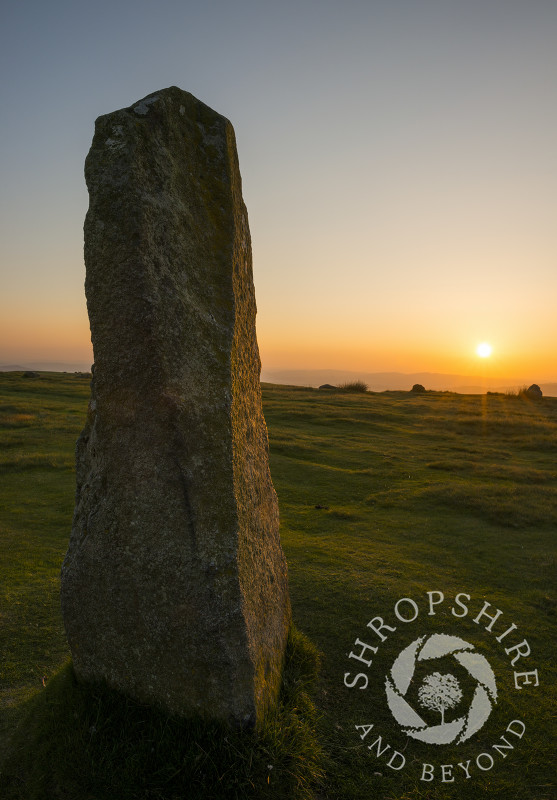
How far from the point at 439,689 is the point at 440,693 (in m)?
0.09

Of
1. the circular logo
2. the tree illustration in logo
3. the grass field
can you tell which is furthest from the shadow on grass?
the tree illustration in logo

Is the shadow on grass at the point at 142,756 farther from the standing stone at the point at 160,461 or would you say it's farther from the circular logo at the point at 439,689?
the circular logo at the point at 439,689

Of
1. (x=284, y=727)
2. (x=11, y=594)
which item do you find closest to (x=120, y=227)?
(x=284, y=727)

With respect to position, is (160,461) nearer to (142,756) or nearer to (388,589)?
(142,756)

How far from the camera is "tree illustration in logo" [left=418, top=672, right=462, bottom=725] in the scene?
5.94 metres

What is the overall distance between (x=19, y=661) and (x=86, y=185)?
5758 millimetres

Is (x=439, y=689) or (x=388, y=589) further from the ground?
(x=388, y=589)

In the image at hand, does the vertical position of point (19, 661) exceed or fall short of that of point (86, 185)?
it falls short

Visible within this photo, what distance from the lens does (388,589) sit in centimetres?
863

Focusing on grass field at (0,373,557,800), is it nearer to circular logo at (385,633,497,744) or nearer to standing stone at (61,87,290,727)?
circular logo at (385,633,497,744)

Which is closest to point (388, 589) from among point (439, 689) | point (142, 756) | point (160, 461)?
point (439, 689)

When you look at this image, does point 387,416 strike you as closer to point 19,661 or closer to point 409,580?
point 409,580

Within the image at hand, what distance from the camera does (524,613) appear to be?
8.30 m

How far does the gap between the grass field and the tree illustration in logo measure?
3.6 inches
